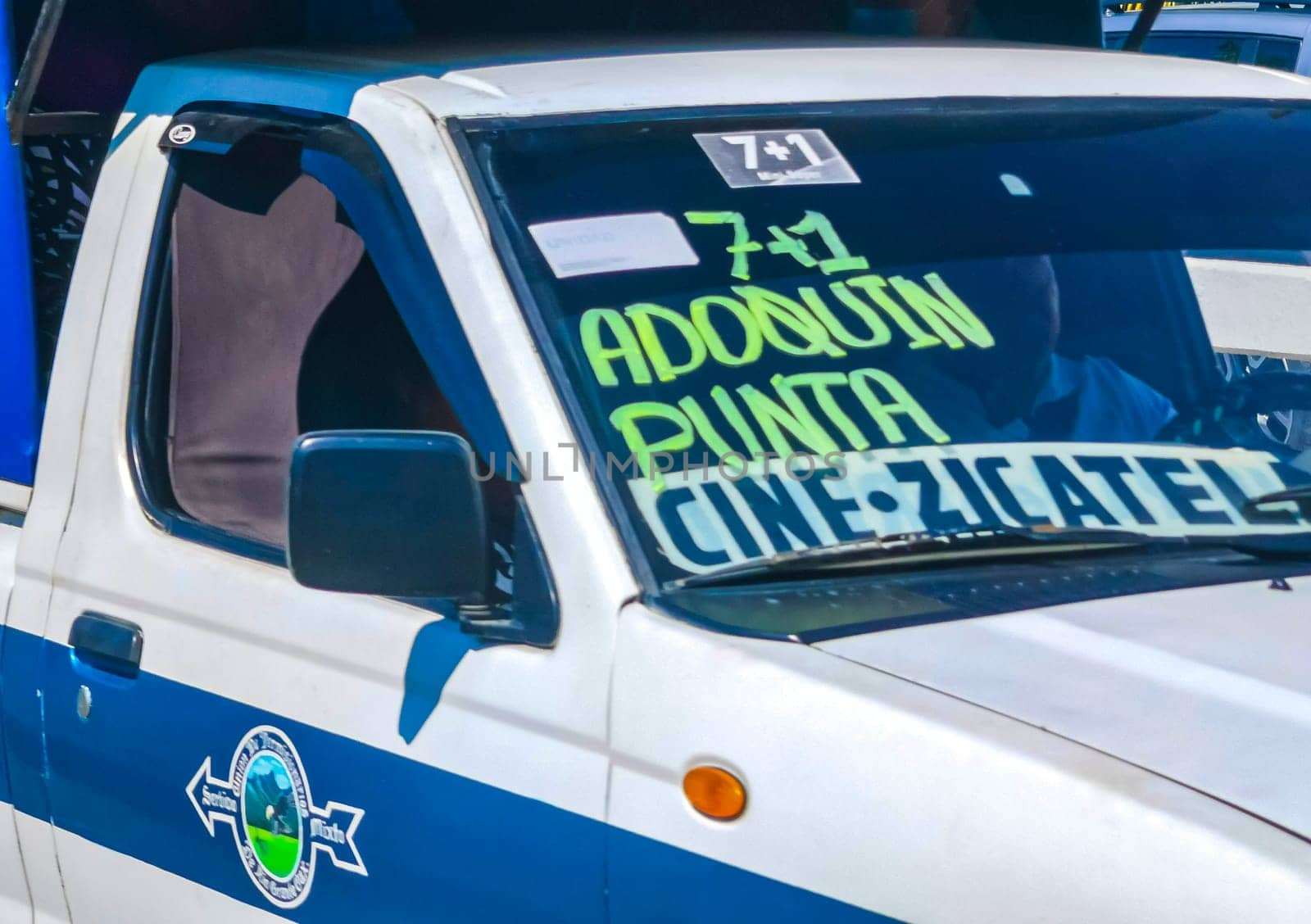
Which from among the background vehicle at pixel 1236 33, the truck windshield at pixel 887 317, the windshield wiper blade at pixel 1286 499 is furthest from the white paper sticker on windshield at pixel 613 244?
the background vehicle at pixel 1236 33

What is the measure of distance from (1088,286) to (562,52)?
2.84 ft

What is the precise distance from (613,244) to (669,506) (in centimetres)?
39

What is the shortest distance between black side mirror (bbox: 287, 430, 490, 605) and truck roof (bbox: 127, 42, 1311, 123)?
22.0 inches

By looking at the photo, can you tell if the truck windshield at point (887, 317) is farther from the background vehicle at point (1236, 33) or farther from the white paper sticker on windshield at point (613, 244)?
the background vehicle at point (1236, 33)

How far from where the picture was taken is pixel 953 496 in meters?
2.16

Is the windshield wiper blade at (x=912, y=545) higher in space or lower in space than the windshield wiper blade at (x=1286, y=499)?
lower

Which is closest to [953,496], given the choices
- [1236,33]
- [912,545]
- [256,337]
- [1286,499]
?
[912,545]

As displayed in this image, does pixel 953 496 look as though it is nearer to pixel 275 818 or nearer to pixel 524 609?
pixel 524 609

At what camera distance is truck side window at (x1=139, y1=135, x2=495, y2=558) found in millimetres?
2684

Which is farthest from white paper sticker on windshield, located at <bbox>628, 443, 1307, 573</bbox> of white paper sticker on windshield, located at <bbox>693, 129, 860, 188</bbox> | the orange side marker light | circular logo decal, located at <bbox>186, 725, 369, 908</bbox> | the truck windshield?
circular logo decal, located at <bbox>186, 725, 369, 908</bbox>

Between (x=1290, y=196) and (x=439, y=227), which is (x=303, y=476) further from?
(x=1290, y=196)

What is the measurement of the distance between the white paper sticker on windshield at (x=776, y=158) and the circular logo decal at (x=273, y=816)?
960mm

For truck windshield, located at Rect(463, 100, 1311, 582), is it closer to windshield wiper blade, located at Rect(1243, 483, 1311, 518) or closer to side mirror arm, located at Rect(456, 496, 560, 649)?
windshield wiper blade, located at Rect(1243, 483, 1311, 518)

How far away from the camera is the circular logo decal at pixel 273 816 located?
87.9 inches
